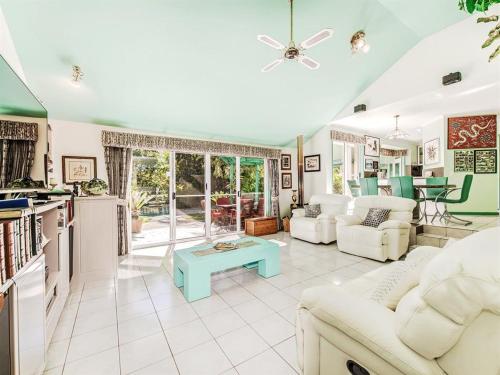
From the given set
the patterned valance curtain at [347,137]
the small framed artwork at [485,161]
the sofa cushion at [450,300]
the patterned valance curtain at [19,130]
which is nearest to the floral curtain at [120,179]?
the patterned valance curtain at [19,130]

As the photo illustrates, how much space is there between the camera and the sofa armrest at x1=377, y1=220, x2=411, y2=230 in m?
3.34

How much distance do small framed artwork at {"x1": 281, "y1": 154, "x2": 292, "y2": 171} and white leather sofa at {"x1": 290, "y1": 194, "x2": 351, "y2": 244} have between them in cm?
142

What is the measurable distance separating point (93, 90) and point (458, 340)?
13.6ft

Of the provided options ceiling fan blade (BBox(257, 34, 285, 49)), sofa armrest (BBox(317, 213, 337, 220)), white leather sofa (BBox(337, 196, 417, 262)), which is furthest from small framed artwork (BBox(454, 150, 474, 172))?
ceiling fan blade (BBox(257, 34, 285, 49))

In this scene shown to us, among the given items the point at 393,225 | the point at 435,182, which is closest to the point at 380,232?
the point at 393,225

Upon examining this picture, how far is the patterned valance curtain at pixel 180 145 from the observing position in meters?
3.82

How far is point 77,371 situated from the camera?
4.89ft

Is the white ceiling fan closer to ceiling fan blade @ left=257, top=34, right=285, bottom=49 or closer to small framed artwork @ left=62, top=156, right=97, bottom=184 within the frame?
ceiling fan blade @ left=257, top=34, right=285, bottom=49

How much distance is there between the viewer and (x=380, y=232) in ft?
10.9

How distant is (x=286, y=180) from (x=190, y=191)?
8.42 feet

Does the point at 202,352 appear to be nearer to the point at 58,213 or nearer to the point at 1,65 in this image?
the point at 58,213

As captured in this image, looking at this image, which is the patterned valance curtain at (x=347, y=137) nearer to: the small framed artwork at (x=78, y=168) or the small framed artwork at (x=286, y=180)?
the small framed artwork at (x=286, y=180)

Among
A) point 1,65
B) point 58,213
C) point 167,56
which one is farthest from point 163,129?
point 1,65

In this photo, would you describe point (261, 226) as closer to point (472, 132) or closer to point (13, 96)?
point (13, 96)
